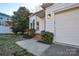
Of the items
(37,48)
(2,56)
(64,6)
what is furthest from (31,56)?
(64,6)

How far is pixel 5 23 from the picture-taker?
6.33m

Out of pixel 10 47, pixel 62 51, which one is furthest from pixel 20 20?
pixel 62 51

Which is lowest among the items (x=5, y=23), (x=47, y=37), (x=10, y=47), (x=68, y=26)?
(x=10, y=47)

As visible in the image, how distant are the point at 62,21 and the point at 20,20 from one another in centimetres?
138

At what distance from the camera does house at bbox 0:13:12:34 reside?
630 centimetres

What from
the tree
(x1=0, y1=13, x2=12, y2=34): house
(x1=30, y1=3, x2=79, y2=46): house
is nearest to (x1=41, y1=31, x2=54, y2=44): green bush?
(x1=30, y1=3, x2=79, y2=46): house

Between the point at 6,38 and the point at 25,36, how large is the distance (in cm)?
62

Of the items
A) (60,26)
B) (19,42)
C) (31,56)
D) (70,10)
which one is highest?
(70,10)

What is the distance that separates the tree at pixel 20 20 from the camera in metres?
6.35

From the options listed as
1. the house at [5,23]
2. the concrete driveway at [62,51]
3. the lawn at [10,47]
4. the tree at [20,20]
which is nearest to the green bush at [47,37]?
the concrete driveway at [62,51]

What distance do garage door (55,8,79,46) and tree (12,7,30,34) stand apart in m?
1.01

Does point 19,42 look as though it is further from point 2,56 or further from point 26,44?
point 2,56

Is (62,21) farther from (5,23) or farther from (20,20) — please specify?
(5,23)

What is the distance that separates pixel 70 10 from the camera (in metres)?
6.41
